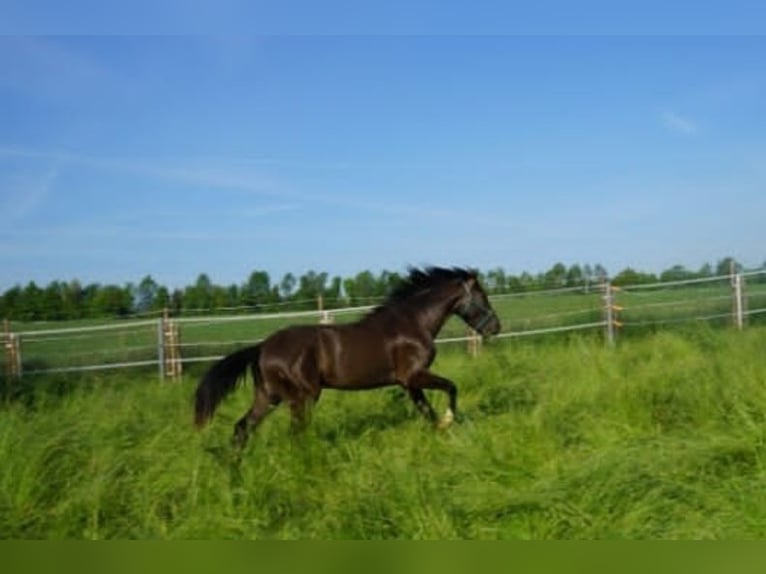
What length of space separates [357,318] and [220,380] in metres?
1.33

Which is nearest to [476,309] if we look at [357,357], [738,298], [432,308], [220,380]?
[432,308]

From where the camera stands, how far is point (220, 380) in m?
5.83

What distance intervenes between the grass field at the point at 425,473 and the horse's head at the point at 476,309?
110 cm

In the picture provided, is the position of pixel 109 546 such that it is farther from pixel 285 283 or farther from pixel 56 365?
pixel 56 365

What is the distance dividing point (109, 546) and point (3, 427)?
6.51 feet

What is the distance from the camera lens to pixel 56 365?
9.42 meters

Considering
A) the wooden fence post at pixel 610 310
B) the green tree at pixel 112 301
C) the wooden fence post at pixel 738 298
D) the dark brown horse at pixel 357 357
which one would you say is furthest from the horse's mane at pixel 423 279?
the wooden fence post at pixel 738 298

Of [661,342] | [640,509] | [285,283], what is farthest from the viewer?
[285,283]

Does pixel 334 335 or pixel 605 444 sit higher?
pixel 334 335

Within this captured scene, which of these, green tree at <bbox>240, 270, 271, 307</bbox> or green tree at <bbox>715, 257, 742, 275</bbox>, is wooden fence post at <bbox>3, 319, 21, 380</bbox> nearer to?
green tree at <bbox>240, 270, 271, 307</bbox>

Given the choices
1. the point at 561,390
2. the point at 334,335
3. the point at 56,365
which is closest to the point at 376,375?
the point at 334,335

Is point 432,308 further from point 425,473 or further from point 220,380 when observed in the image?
point 425,473

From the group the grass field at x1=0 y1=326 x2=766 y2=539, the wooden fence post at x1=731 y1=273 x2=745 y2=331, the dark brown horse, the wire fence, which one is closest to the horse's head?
the dark brown horse

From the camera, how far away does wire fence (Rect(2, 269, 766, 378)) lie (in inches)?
365
